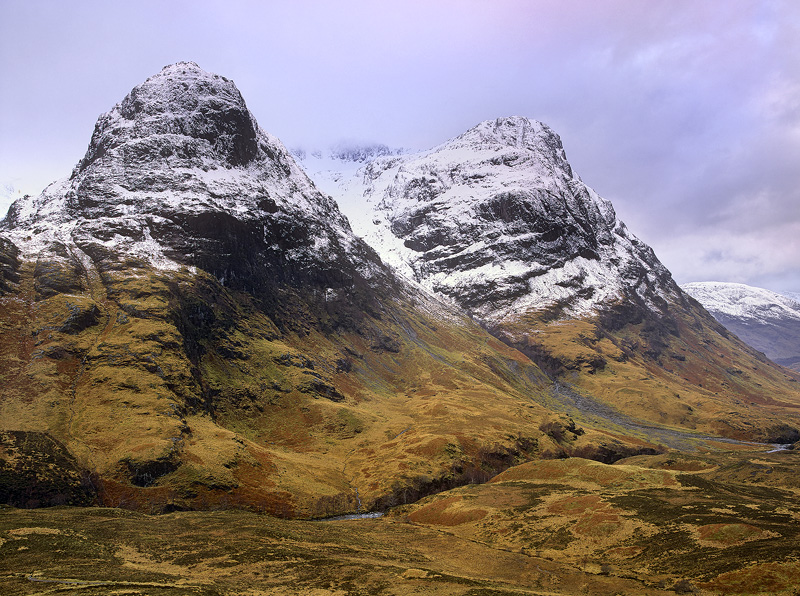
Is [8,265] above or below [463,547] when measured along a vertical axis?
above

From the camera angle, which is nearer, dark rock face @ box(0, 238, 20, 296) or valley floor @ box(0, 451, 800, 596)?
valley floor @ box(0, 451, 800, 596)

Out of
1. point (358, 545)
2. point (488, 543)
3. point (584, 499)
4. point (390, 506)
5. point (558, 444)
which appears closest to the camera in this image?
point (358, 545)

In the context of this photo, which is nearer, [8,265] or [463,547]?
[463,547]

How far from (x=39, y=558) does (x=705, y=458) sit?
611 ft

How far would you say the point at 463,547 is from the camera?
9162cm

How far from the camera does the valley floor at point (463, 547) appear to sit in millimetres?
58062

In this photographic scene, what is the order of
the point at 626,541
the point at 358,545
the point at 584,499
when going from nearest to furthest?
the point at 626,541, the point at 358,545, the point at 584,499

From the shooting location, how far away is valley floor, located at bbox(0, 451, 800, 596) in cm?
5806

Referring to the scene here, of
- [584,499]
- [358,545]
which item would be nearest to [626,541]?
[584,499]

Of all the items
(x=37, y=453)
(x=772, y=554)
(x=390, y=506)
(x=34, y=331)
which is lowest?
(x=390, y=506)

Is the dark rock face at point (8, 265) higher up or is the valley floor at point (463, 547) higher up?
the dark rock face at point (8, 265)

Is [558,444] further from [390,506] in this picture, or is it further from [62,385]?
[62,385]

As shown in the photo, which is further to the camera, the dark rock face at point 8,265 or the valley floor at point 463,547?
the dark rock face at point 8,265

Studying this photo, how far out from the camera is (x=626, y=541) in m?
80.6
